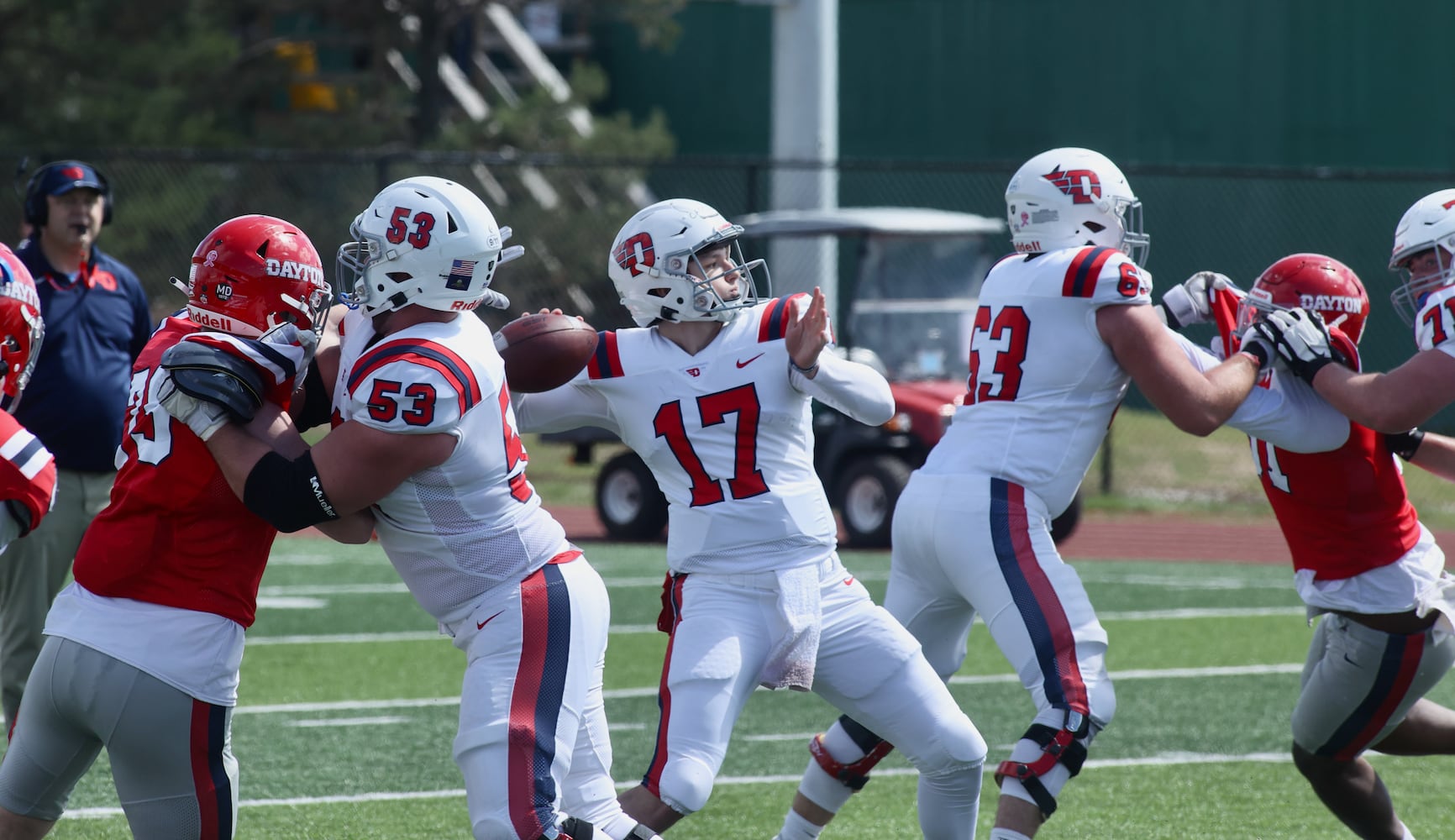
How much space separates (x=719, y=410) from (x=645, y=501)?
27.0 feet

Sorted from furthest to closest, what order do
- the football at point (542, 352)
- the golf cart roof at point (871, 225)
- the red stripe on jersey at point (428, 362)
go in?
1. the golf cart roof at point (871, 225)
2. the football at point (542, 352)
3. the red stripe on jersey at point (428, 362)

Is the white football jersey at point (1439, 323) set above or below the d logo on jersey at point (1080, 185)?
below

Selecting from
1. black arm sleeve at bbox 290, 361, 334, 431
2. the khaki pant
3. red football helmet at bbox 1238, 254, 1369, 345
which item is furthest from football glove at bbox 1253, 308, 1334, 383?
the khaki pant

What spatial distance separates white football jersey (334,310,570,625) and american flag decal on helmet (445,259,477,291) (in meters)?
0.08

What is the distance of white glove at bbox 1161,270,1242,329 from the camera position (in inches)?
178

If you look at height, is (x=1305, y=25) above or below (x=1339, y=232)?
above

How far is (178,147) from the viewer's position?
54.5ft

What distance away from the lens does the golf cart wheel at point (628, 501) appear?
1216 cm

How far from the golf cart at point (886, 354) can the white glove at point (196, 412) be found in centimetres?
853

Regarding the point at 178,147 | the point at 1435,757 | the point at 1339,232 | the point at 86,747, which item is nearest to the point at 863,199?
the point at 1339,232

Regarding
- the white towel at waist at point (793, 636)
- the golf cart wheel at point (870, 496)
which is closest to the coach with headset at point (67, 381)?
the white towel at waist at point (793, 636)

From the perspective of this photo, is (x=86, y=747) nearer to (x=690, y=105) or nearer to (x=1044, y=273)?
(x=1044, y=273)

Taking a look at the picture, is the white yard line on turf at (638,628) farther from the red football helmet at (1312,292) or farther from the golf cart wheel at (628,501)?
the red football helmet at (1312,292)

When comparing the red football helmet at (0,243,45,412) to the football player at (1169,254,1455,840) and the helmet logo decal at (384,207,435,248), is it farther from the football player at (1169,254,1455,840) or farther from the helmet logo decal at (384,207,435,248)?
the football player at (1169,254,1455,840)
